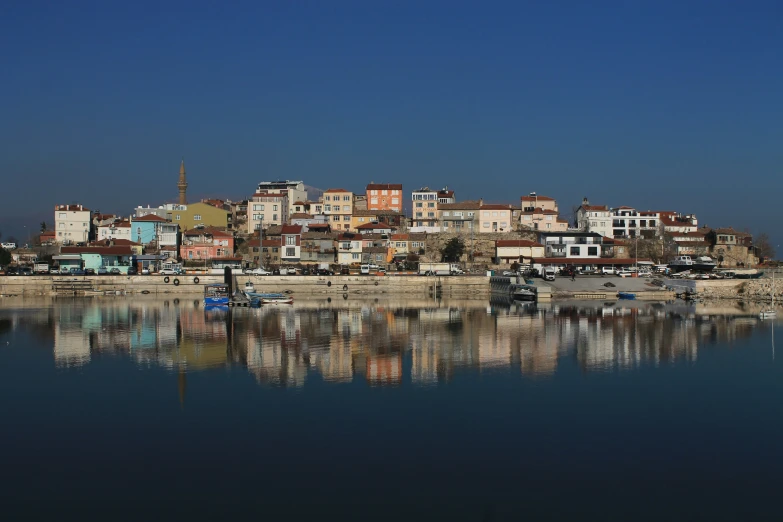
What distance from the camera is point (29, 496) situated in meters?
10.1

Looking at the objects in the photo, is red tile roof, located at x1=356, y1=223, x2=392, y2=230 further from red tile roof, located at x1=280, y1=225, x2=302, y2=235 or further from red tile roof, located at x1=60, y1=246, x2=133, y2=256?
red tile roof, located at x1=60, y1=246, x2=133, y2=256

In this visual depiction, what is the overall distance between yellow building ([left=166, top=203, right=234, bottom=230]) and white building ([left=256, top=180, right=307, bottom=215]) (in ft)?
20.4

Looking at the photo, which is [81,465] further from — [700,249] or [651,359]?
[700,249]

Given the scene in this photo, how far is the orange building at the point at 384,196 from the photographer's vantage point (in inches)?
2450

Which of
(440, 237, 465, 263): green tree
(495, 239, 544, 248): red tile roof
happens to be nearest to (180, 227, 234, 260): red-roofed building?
(440, 237, 465, 263): green tree

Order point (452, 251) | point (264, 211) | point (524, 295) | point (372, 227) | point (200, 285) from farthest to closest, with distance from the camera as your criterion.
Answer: point (264, 211) < point (372, 227) < point (452, 251) < point (200, 285) < point (524, 295)

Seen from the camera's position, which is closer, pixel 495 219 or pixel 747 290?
pixel 747 290

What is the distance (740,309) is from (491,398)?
85.6ft

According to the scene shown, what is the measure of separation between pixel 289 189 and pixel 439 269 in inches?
826

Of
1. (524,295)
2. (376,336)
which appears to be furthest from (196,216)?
(376,336)

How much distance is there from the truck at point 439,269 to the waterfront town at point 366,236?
1288 millimetres

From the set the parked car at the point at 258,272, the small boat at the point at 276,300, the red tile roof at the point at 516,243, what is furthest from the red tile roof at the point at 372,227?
the small boat at the point at 276,300

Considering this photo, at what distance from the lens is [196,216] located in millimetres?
58094

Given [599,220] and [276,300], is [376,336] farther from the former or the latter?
[599,220]
